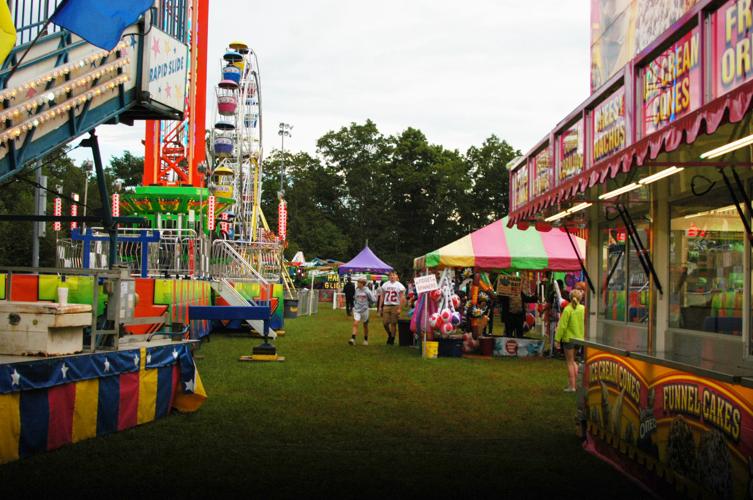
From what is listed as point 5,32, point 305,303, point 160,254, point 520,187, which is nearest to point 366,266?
point 305,303

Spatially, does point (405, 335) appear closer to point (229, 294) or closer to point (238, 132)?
point (229, 294)

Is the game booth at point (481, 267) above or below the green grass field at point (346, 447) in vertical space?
above

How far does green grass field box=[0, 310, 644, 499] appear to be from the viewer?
21.4 feet

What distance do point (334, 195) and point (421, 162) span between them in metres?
10.5

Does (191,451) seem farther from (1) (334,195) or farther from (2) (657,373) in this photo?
(1) (334,195)

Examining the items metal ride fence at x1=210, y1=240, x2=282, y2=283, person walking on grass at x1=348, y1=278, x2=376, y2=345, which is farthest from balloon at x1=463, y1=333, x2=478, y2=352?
metal ride fence at x1=210, y1=240, x2=282, y2=283

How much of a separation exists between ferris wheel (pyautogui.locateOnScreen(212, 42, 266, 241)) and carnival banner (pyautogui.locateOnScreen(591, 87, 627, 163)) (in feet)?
106

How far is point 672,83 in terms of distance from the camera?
16.3 feet

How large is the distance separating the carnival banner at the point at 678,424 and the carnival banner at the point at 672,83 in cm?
180

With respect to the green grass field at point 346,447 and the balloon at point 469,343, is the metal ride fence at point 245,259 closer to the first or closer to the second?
the balloon at point 469,343

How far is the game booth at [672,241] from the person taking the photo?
182 inches

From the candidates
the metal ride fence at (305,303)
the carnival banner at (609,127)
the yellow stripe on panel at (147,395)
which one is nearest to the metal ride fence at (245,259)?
the metal ride fence at (305,303)

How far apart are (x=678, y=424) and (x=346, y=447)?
11.0 ft

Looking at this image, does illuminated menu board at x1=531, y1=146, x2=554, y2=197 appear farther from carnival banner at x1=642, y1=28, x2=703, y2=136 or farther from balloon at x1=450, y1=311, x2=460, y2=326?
balloon at x1=450, y1=311, x2=460, y2=326
